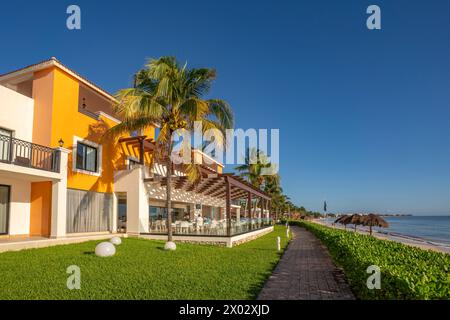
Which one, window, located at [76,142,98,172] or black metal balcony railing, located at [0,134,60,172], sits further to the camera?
window, located at [76,142,98,172]

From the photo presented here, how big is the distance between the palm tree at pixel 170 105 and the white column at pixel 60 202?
277cm

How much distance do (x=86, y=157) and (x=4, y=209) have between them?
171 inches

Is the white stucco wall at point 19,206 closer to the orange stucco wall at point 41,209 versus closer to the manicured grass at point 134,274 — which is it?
the orange stucco wall at point 41,209

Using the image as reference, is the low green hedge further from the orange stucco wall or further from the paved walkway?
the orange stucco wall

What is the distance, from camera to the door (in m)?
13.4

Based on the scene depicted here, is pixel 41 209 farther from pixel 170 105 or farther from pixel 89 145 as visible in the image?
pixel 170 105

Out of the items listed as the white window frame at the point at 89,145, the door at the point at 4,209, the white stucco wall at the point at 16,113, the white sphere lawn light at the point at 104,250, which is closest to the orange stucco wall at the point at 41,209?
the door at the point at 4,209

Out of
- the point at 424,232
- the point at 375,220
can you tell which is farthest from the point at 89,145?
the point at 424,232

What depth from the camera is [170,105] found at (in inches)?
608

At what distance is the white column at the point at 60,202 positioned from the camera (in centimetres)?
1391

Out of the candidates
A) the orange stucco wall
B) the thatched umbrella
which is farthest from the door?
the thatched umbrella

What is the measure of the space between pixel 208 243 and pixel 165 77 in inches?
319

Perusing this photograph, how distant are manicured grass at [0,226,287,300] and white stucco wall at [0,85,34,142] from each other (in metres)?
5.38
